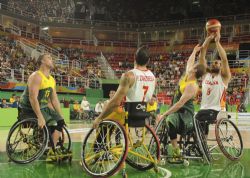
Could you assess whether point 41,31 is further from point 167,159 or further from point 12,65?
point 167,159

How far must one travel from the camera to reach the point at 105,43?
38.4 metres

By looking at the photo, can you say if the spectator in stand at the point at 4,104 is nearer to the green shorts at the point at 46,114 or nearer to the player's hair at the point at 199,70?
the green shorts at the point at 46,114

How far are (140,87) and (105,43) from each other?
34056mm

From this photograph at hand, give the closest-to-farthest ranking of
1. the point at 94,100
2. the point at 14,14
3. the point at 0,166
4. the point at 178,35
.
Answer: the point at 0,166 < the point at 94,100 < the point at 14,14 < the point at 178,35

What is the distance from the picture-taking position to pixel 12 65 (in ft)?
74.9

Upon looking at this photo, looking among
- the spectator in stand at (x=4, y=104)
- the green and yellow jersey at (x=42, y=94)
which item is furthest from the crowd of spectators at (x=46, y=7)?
the green and yellow jersey at (x=42, y=94)

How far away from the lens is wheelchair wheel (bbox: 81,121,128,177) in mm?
4309

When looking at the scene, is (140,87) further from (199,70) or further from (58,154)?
(58,154)

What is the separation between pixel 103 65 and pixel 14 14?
8.56 metres

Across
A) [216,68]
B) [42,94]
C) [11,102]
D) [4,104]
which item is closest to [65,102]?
[11,102]

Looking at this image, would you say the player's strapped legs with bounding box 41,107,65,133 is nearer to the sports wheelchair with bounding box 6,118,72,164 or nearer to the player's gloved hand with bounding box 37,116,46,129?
the sports wheelchair with bounding box 6,118,72,164

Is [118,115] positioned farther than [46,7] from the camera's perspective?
No

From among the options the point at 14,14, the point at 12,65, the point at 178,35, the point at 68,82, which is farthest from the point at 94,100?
the point at 178,35

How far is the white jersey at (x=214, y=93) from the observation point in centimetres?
626
